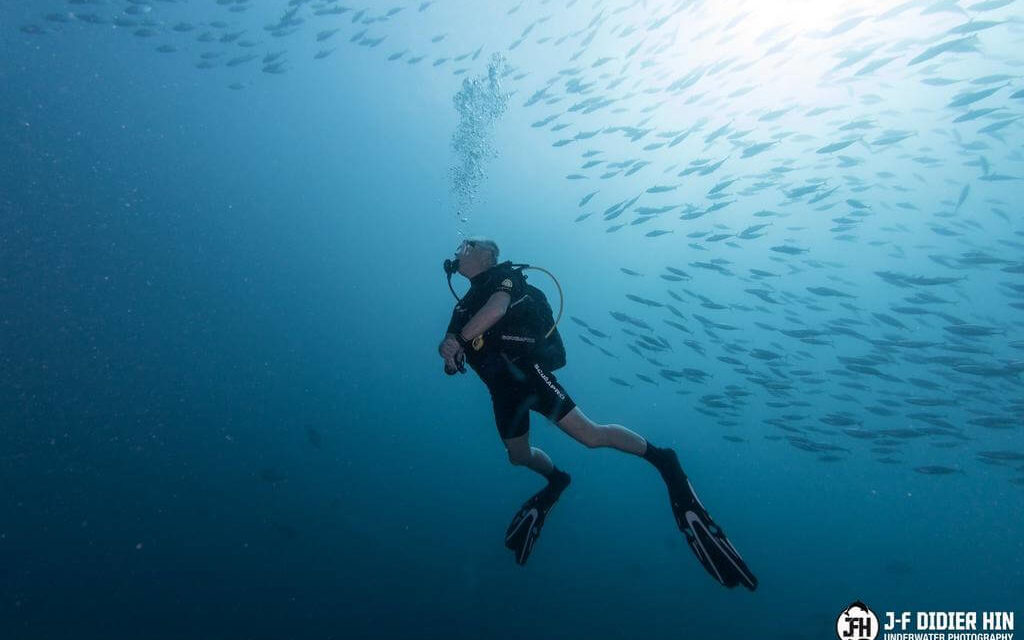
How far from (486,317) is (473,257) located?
0.75 metres

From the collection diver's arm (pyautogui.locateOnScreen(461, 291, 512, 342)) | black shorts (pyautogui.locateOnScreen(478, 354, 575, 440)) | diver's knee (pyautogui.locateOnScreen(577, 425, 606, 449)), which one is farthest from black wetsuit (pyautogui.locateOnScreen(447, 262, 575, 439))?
diver's knee (pyautogui.locateOnScreen(577, 425, 606, 449))

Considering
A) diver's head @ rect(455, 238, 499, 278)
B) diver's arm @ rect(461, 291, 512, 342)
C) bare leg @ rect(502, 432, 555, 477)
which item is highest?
diver's head @ rect(455, 238, 499, 278)

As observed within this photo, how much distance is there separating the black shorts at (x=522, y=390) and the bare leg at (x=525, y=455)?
254mm

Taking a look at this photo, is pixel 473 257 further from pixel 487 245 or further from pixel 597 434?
pixel 597 434

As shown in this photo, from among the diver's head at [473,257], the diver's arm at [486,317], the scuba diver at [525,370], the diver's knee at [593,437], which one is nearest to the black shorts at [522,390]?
the scuba diver at [525,370]

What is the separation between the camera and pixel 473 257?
166 inches

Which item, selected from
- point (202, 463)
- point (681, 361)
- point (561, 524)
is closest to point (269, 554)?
point (202, 463)

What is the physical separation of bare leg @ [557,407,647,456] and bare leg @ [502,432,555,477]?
1.30ft

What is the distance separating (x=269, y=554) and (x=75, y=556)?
4182mm

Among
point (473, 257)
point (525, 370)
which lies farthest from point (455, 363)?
point (473, 257)

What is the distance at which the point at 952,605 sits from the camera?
30.4m

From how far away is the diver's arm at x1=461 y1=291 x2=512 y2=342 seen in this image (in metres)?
3.64

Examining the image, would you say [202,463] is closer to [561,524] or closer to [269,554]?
[269,554]

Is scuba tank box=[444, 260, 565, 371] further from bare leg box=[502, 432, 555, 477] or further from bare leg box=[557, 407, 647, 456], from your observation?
bare leg box=[502, 432, 555, 477]
